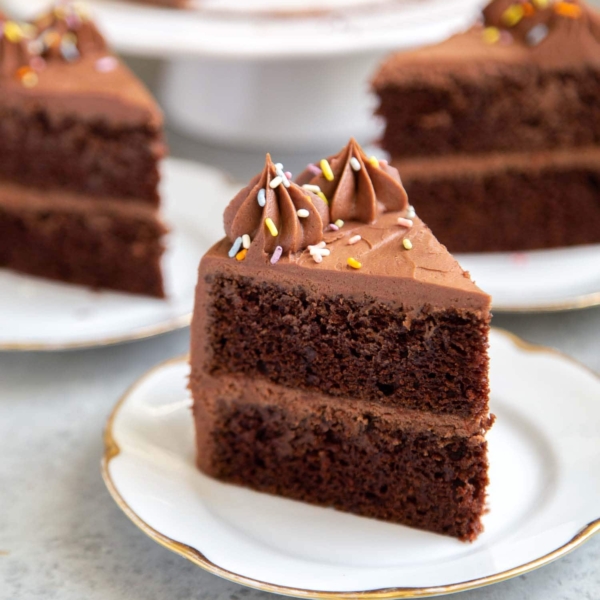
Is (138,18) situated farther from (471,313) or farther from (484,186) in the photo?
(471,313)

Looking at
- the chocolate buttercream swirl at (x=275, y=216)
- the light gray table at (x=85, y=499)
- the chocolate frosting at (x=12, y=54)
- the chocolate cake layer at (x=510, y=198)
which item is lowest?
the light gray table at (x=85, y=499)

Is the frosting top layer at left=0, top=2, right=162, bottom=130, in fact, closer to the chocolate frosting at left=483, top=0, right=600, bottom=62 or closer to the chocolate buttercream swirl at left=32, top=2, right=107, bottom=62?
the chocolate buttercream swirl at left=32, top=2, right=107, bottom=62

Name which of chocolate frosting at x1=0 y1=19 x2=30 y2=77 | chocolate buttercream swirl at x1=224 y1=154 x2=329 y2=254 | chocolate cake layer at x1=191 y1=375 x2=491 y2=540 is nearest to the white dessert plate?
chocolate cake layer at x1=191 y1=375 x2=491 y2=540

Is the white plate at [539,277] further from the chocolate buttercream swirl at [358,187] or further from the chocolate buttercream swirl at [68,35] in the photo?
the chocolate buttercream swirl at [68,35]

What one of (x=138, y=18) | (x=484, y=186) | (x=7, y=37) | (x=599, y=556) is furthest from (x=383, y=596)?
(x=138, y=18)

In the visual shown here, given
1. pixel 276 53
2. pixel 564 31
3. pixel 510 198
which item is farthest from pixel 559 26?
pixel 276 53

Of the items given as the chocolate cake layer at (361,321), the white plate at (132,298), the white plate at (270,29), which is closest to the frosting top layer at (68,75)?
the white plate at (270,29)

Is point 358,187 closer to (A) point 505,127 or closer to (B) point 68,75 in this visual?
→ (A) point 505,127
